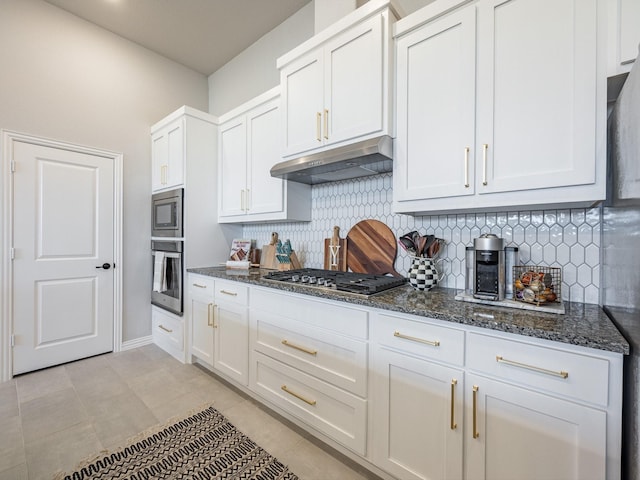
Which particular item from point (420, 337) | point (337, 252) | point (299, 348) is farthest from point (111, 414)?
point (420, 337)

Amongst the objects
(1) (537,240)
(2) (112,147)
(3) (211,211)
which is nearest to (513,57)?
(1) (537,240)

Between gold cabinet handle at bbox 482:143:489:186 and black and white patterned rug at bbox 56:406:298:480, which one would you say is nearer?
gold cabinet handle at bbox 482:143:489:186

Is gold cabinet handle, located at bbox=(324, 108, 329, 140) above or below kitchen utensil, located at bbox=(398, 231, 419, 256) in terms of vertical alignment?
above

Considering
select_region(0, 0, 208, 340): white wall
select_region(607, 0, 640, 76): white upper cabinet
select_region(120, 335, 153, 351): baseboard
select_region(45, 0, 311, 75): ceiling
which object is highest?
select_region(45, 0, 311, 75): ceiling

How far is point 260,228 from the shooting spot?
3.18 meters

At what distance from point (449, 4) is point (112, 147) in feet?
10.7

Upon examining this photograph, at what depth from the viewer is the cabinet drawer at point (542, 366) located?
946 millimetres

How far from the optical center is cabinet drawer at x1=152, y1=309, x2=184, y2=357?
2.93 metres

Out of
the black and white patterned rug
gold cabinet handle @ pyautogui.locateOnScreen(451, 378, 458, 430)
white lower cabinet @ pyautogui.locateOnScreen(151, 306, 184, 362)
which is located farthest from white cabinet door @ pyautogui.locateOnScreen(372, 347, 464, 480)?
white lower cabinet @ pyautogui.locateOnScreen(151, 306, 184, 362)

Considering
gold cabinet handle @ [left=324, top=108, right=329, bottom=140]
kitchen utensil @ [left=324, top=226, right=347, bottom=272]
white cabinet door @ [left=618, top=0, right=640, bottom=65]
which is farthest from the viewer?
kitchen utensil @ [left=324, top=226, right=347, bottom=272]

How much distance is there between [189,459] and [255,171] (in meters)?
2.12

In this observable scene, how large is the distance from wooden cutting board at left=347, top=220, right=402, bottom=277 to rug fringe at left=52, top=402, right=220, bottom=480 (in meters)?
1.51

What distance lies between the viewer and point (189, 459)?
5.34 ft

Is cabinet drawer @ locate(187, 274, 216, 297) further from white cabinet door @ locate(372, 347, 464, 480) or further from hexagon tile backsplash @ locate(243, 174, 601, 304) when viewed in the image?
white cabinet door @ locate(372, 347, 464, 480)
